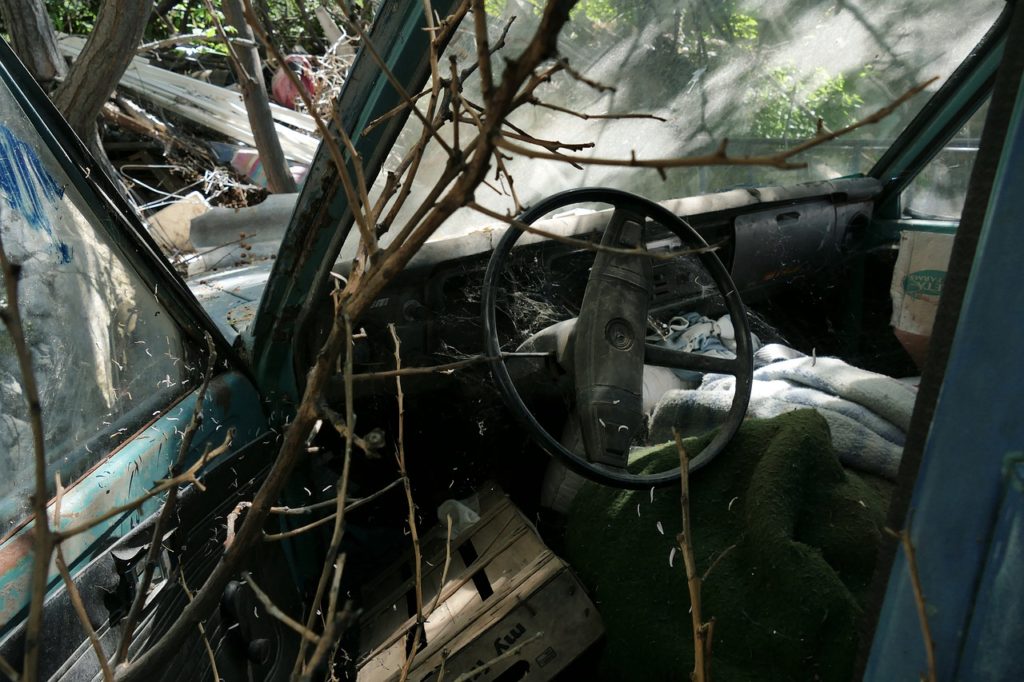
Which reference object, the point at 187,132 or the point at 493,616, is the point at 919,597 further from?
the point at 187,132

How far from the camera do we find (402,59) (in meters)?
1.65

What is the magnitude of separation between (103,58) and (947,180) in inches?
134

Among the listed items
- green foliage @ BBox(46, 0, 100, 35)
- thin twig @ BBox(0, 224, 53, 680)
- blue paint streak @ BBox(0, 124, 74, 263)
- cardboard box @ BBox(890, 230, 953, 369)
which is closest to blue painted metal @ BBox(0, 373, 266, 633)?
blue paint streak @ BBox(0, 124, 74, 263)

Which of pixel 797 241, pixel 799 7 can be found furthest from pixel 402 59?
pixel 797 241

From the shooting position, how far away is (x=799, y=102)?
121 inches

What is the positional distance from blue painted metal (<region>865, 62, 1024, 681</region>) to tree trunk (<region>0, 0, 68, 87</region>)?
3.93 metres

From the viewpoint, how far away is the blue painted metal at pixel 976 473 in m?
0.84

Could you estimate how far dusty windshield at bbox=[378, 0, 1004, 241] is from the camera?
264cm

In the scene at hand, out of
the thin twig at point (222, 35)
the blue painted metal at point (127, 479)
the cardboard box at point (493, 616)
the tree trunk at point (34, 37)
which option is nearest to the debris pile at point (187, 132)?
the thin twig at point (222, 35)

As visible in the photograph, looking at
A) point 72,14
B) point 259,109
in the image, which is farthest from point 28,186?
point 72,14

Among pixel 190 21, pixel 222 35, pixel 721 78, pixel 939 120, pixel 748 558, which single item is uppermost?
pixel 190 21

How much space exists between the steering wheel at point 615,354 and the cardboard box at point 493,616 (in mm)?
302

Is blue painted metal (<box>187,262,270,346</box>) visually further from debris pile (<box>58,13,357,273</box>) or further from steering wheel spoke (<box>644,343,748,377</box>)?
debris pile (<box>58,13,357,273</box>)

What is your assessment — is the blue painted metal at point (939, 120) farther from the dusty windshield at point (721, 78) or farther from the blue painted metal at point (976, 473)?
the blue painted metal at point (976, 473)
